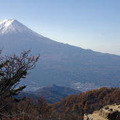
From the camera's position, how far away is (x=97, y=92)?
366 ft

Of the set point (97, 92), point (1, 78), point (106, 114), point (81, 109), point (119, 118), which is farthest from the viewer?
point (97, 92)

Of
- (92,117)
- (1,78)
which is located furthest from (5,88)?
(92,117)

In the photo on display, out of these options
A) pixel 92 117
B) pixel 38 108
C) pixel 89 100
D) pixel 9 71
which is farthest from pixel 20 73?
pixel 89 100

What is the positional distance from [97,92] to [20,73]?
3810 inches

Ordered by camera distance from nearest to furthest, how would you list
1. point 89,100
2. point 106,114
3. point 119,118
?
1. point 119,118
2. point 106,114
3. point 89,100

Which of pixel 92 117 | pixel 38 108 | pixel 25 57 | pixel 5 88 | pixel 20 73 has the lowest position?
pixel 38 108

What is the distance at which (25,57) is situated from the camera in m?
17.7

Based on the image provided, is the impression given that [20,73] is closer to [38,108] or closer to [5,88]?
[5,88]

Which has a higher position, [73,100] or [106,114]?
[106,114]

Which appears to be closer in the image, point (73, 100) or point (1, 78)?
point (1, 78)

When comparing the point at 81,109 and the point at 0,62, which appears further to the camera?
the point at 81,109

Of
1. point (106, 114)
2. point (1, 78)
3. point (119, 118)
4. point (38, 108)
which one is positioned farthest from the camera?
point (38, 108)

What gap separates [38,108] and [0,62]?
4563 centimetres

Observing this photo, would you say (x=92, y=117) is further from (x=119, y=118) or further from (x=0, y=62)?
(x=0, y=62)
